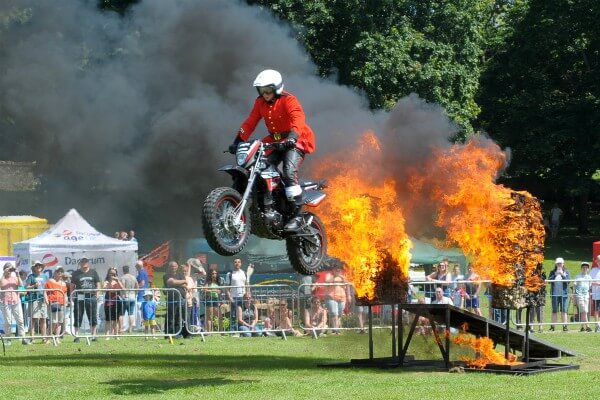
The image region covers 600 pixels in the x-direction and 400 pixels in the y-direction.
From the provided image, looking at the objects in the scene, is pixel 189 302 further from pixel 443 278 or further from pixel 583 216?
pixel 583 216

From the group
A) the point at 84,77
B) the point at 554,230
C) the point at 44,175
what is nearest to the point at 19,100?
the point at 84,77

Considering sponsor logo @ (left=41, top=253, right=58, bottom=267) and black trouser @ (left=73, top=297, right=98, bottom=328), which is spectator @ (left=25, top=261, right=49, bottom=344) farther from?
sponsor logo @ (left=41, top=253, right=58, bottom=267)

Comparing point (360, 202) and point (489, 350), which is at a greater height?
point (360, 202)

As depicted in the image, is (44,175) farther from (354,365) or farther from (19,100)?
(354,365)

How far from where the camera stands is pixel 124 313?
85.5 feet

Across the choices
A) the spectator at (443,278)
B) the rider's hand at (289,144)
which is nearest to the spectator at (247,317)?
the spectator at (443,278)

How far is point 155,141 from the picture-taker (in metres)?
27.5

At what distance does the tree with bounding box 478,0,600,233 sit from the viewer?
54750 millimetres

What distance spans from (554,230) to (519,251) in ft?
119

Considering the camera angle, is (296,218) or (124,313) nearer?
(296,218)

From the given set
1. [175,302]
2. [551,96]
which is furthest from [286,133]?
[551,96]

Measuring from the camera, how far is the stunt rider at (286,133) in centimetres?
1584

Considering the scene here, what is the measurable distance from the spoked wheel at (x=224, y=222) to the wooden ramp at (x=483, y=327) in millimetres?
5726

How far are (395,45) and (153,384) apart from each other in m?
20.3
